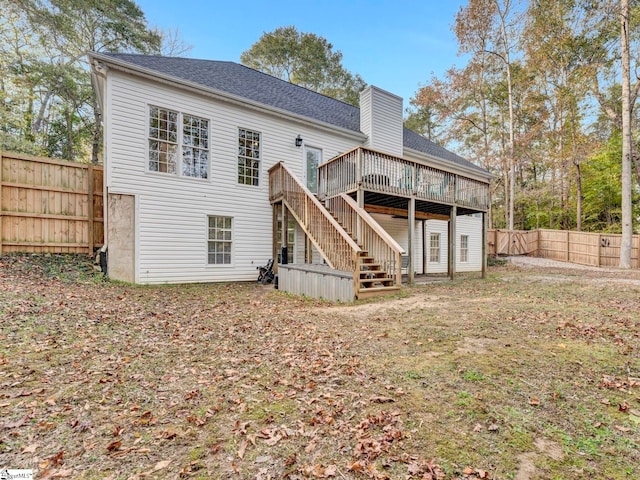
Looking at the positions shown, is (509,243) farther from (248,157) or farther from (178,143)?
(178,143)

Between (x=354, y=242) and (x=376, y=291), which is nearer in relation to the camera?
(x=376, y=291)

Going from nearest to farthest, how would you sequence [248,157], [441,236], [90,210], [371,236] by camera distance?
[371,236] < [90,210] < [248,157] < [441,236]

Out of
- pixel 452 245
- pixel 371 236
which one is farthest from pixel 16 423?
pixel 452 245

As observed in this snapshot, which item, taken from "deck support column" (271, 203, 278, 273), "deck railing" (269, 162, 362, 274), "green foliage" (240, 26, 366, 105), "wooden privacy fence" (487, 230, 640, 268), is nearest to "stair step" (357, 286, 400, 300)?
"deck railing" (269, 162, 362, 274)

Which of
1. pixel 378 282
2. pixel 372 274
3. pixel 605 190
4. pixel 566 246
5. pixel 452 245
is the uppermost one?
pixel 605 190

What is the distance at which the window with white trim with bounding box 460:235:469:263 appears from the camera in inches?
669

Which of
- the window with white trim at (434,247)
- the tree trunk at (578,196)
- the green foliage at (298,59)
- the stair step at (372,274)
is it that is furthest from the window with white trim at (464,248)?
the green foliage at (298,59)

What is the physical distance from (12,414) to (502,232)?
23158mm

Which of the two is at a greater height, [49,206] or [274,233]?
[49,206]

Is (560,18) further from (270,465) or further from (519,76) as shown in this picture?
(270,465)

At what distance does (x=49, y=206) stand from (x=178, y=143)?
3751 millimetres

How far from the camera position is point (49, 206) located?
26.7ft

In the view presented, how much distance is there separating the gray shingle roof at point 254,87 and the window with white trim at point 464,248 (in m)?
4.41

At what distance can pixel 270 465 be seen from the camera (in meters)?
1.94
